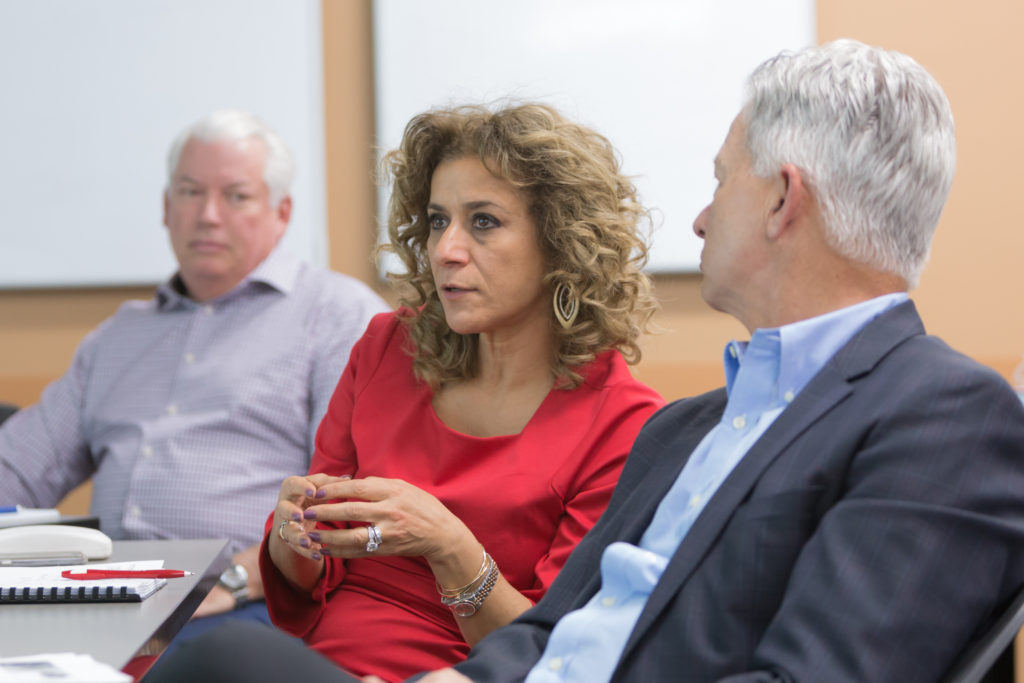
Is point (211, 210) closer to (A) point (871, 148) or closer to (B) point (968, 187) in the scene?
(A) point (871, 148)

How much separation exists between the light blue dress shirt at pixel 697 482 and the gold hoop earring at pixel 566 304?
516mm

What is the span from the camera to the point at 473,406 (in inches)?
67.1

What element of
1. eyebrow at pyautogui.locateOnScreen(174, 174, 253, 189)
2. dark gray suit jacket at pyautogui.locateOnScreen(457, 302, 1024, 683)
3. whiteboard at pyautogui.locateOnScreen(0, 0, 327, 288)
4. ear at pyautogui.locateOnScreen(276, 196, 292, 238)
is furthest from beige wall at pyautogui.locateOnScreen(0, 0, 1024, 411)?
dark gray suit jacket at pyautogui.locateOnScreen(457, 302, 1024, 683)

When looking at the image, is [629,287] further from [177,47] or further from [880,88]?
[177,47]

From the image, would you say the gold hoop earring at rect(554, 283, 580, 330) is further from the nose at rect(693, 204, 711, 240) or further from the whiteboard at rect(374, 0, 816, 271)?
the whiteboard at rect(374, 0, 816, 271)

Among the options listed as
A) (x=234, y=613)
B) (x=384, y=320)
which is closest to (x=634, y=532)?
(x=384, y=320)

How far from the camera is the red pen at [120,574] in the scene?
129 centimetres

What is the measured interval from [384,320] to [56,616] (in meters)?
0.84

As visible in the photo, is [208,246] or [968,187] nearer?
[208,246]

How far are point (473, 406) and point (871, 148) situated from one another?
0.83m

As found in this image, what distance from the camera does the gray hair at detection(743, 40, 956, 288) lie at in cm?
106

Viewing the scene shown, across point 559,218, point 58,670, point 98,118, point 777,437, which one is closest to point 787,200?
point 777,437

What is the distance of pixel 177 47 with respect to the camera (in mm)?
3219

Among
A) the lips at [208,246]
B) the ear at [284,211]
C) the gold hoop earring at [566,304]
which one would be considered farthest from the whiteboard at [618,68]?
the gold hoop earring at [566,304]
